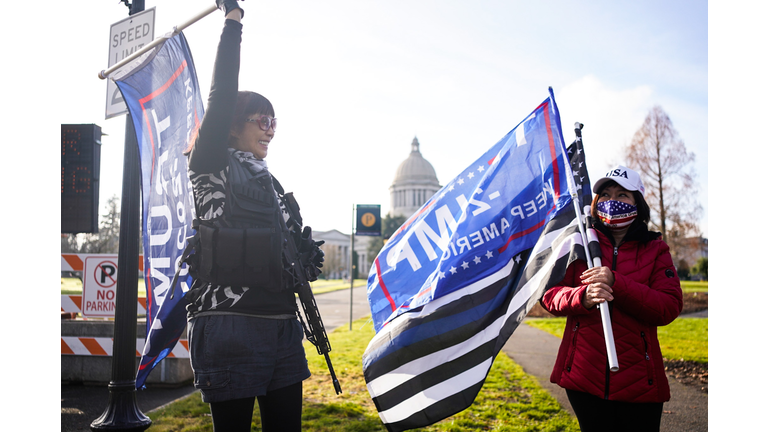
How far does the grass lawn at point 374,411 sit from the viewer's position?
16.5 feet

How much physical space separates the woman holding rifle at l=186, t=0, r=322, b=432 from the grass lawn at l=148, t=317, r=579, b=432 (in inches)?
70.1

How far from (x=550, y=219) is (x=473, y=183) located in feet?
1.94

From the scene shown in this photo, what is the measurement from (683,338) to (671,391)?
4941 mm

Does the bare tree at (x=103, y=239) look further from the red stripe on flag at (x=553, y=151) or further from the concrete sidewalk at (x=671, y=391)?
the red stripe on flag at (x=553, y=151)

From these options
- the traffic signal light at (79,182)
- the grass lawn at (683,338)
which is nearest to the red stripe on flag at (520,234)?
the traffic signal light at (79,182)

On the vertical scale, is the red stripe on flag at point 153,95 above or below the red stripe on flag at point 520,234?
above

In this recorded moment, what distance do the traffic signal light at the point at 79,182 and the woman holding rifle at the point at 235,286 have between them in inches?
211

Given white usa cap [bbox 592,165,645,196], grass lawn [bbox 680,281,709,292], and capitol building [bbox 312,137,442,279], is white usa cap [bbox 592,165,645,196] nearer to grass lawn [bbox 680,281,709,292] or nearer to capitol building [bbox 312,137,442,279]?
grass lawn [bbox 680,281,709,292]

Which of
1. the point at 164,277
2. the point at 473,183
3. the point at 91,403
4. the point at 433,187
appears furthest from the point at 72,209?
the point at 433,187

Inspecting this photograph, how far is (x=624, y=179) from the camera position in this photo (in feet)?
9.59

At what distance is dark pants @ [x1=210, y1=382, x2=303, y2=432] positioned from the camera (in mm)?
2291

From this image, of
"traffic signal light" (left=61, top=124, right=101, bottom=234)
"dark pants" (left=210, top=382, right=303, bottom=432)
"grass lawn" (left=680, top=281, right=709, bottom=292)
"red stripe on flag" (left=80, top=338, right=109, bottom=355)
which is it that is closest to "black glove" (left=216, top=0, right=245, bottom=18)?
"dark pants" (left=210, top=382, right=303, bottom=432)

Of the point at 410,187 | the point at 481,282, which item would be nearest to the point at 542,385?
the point at 481,282

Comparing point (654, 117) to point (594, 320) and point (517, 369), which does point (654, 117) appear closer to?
point (517, 369)
